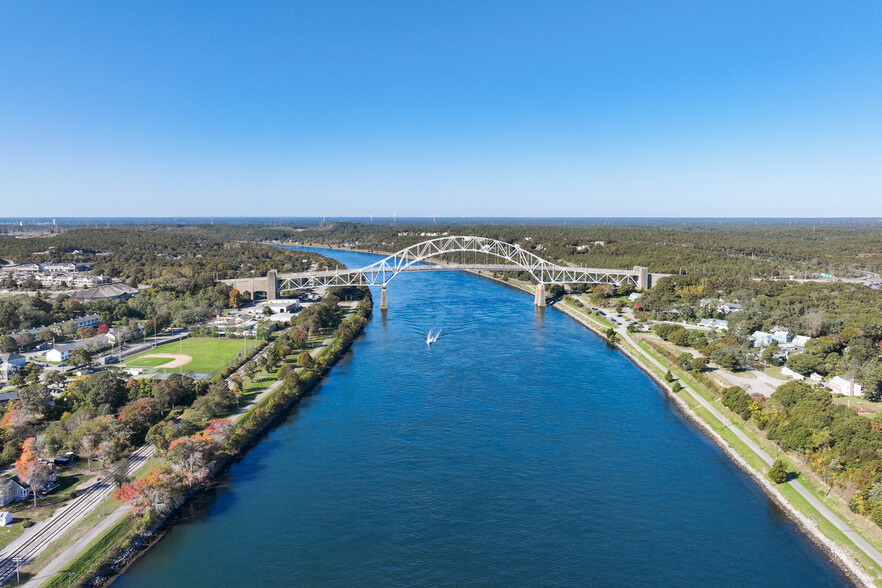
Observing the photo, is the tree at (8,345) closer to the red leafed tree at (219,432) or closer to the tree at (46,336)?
the tree at (46,336)

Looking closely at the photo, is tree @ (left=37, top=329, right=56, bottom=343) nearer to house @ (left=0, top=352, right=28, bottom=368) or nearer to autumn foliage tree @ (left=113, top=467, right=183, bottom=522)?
house @ (left=0, top=352, right=28, bottom=368)

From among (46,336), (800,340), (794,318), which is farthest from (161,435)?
(794,318)

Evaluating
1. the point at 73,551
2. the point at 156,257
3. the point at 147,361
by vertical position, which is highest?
the point at 156,257

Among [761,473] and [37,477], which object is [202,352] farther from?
[761,473]

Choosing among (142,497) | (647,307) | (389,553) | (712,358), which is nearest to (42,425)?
(142,497)

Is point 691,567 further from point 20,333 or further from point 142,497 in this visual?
point 20,333

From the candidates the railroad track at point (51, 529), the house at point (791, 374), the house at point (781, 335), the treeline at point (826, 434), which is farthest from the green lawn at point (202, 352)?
the house at point (781, 335)

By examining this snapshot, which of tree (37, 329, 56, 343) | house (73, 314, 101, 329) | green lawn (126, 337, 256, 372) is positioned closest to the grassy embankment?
green lawn (126, 337, 256, 372)
